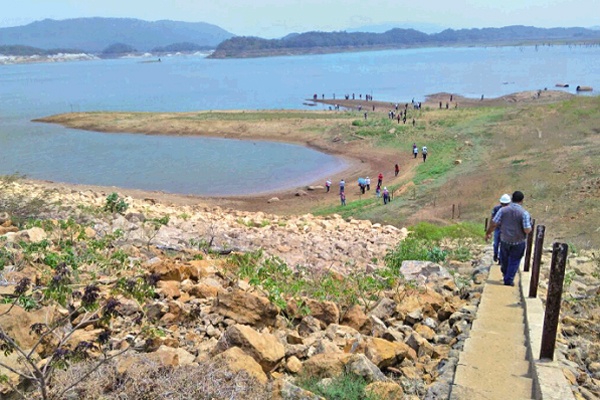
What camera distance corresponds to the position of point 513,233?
8438mm

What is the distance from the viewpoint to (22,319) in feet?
17.7

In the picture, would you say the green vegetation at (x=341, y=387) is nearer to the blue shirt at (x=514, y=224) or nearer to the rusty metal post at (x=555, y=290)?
the rusty metal post at (x=555, y=290)

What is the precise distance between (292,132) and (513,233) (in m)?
41.1

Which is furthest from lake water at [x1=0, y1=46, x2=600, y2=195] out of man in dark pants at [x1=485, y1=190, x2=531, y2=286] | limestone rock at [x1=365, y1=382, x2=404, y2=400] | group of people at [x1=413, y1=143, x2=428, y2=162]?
limestone rock at [x1=365, y1=382, x2=404, y2=400]

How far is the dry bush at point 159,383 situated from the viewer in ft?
13.5

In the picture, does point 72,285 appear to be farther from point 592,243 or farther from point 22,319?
point 592,243

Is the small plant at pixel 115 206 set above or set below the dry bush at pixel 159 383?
below

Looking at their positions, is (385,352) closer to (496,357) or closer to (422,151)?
(496,357)

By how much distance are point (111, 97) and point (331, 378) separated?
9334 centimetres

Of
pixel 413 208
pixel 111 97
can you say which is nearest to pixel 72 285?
pixel 413 208

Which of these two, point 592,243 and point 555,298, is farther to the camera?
point 592,243

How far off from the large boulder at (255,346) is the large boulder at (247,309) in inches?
43.9

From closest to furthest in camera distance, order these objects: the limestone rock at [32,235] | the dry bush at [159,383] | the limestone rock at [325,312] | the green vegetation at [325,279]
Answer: the dry bush at [159,383], the limestone rock at [325,312], the green vegetation at [325,279], the limestone rock at [32,235]

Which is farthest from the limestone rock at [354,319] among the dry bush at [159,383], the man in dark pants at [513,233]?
the man in dark pants at [513,233]
